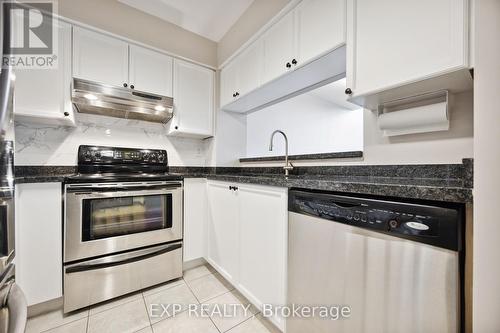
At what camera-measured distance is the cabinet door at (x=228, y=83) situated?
83.4 inches

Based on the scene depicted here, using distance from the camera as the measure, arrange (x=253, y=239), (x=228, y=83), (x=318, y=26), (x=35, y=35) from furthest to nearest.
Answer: (x=228, y=83) → (x=35, y=35) → (x=253, y=239) → (x=318, y=26)

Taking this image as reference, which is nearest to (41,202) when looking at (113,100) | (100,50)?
(113,100)

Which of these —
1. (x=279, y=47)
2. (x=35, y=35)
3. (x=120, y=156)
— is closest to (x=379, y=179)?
(x=279, y=47)

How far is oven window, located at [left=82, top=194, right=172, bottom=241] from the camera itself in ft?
4.91

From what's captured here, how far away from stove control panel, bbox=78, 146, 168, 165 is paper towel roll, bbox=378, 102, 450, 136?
6.92 feet

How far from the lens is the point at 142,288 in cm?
168

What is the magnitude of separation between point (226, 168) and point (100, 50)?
163 centimetres

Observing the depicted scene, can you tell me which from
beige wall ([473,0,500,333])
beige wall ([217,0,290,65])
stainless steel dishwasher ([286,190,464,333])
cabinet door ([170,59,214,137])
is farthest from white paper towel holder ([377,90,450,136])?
cabinet door ([170,59,214,137])

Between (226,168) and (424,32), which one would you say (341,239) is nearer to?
(424,32)

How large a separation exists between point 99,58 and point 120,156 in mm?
896

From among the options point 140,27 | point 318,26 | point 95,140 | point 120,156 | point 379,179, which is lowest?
point 379,179

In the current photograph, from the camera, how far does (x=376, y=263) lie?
0.78 metres

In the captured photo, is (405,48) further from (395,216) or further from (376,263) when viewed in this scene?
(376,263)

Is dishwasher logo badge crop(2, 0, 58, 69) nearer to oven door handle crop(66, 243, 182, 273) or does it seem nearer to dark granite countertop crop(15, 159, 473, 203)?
dark granite countertop crop(15, 159, 473, 203)
